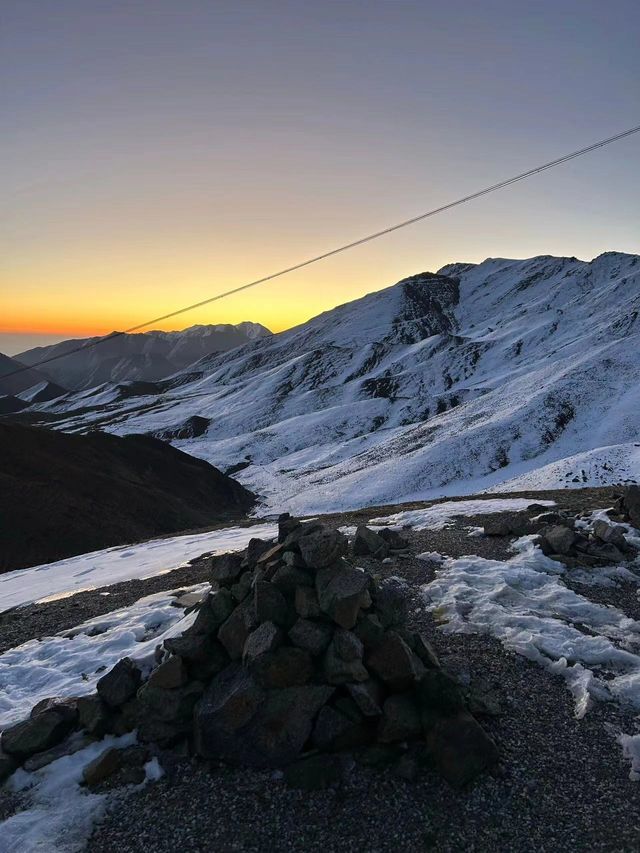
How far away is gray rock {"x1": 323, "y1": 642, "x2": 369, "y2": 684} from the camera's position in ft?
29.2

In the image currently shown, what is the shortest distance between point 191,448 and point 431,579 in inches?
3911

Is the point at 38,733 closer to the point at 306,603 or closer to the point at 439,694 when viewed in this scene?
the point at 306,603

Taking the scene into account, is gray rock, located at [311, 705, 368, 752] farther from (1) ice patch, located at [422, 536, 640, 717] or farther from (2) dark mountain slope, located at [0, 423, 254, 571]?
(2) dark mountain slope, located at [0, 423, 254, 571]

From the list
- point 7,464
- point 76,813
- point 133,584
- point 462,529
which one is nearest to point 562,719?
point 76,813

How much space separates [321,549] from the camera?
429 inches

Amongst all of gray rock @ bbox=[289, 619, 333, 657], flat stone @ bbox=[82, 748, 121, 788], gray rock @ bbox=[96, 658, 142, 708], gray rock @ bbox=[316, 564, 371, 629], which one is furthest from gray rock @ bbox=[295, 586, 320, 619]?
flat stone @ bbox=[82, 748, 121, 788]

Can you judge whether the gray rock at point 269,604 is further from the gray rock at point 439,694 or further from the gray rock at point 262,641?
the gray rock at point 439,694

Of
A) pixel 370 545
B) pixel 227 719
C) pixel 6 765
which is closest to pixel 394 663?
pixel 227 719

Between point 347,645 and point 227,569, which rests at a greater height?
point 227,569

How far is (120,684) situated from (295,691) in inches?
150

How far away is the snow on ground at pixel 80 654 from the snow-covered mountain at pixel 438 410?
110ft

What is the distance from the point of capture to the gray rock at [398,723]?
840 centimetres

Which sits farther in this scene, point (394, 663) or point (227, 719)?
point (394, 663)

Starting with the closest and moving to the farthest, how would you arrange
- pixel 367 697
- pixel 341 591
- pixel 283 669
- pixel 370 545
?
pixel 367 697 < pixel 283 669 < pixel 341 591 < pixel 370 545
